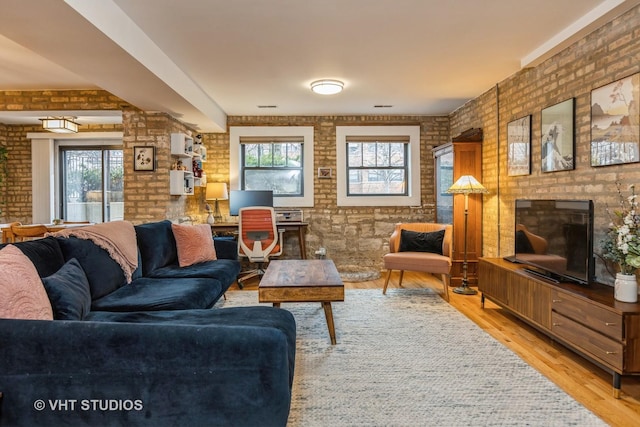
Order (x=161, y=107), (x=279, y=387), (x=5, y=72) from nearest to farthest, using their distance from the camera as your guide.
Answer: (x=279, y=387), (x=5, y=72), (x=161, y=107)

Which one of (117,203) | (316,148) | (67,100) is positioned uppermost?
(67,100)

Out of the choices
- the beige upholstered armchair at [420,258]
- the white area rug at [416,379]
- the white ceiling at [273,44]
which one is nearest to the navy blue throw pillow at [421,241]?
the beige upholstered armchair at [420,258]

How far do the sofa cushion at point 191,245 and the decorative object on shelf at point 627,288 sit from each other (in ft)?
11.0

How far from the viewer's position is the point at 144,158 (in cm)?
466

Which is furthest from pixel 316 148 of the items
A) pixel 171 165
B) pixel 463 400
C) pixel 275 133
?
pixel 463 400

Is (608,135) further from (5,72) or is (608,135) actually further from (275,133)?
(5,72)

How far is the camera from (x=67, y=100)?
183 inches

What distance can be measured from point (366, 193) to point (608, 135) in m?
3.75

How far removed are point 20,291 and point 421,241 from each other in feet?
13.1

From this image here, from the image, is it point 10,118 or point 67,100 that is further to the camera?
point 10,118

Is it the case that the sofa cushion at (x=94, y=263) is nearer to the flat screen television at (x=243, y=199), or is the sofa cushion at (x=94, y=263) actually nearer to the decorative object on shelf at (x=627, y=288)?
the flat screen television at (x=243, y=199)

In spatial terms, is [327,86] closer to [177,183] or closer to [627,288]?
[177,183]

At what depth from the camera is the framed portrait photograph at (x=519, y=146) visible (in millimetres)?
3861

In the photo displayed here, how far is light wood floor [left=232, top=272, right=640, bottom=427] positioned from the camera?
202 cm
